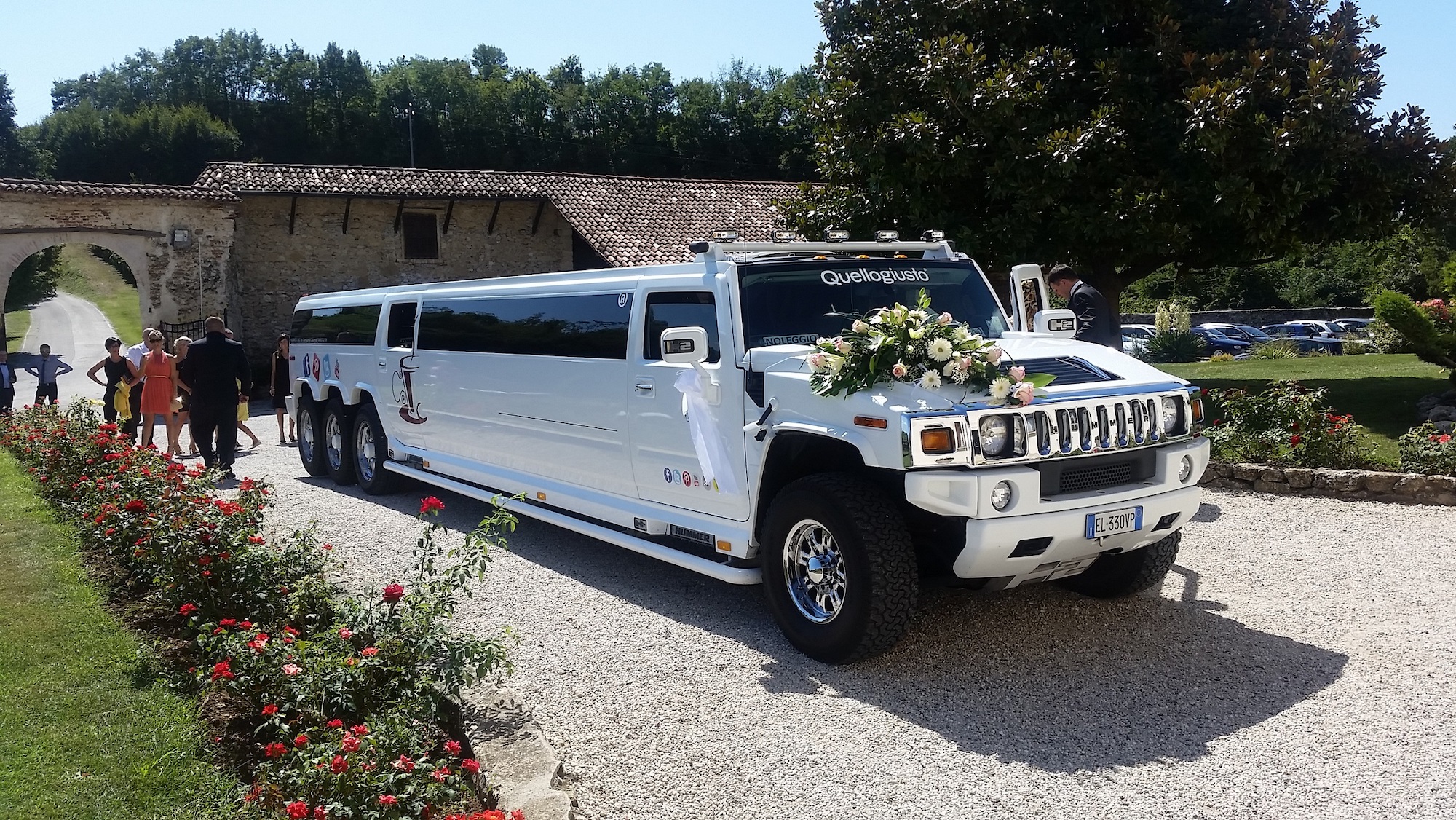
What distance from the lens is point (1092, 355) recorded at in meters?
5.80

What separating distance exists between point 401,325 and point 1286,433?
8.15 m

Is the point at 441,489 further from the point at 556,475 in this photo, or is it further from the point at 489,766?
the point at 489,766

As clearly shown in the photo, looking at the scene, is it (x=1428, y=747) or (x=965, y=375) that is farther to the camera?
(x=965, y=375)

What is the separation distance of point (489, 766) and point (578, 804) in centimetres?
38

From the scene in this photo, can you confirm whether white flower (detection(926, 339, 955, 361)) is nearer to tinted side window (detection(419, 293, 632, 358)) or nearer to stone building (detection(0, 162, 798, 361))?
tinted side window (detection(419, 293, 632, 358))

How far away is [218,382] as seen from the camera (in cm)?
1084

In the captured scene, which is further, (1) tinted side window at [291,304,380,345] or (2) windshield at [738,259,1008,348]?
(1) tinted side window at [291,304,380,345]

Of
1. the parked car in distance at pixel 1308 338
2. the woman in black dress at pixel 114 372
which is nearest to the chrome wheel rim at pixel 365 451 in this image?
the woman in black dress at pixel 114 372

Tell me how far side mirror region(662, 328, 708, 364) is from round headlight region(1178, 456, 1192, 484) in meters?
2.51

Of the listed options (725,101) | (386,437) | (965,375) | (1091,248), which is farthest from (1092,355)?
(725,101)

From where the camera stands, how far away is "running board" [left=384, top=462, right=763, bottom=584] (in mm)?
5789

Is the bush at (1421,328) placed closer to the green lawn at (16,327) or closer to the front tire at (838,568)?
the front tire at (838,568)

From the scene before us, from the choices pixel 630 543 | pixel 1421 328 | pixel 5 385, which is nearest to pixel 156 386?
pixel 5 385

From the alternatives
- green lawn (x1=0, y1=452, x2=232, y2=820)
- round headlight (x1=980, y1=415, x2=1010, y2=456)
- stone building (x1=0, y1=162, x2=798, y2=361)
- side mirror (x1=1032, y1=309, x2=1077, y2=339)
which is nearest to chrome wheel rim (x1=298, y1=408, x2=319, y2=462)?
green lawn (x1=0, y1=452, x2=232, y2=820)
